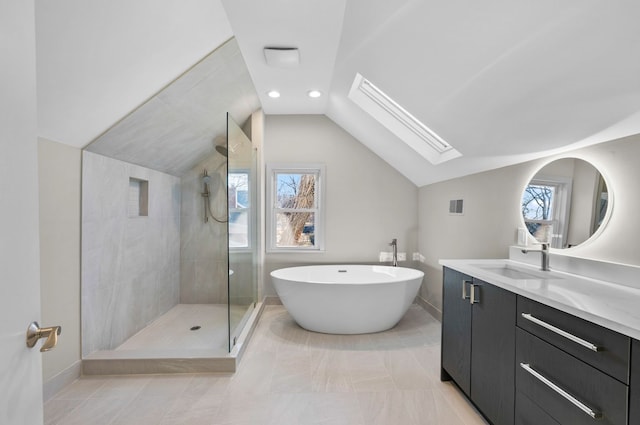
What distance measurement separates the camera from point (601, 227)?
1799mm

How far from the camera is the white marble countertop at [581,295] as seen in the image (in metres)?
1.12

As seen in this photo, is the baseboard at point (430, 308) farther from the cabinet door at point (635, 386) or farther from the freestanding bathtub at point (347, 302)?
the cabinet door at point (635, 386)

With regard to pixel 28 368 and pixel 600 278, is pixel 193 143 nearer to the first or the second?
pixel 28 368

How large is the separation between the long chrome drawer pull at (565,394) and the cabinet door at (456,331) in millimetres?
541

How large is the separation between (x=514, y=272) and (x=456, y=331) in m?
0.56

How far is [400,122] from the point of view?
3.36 metres

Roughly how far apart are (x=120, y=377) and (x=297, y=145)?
3.11 m

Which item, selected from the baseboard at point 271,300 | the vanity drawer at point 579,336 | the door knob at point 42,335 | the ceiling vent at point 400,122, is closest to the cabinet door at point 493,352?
the vanity drawer at point 579,336

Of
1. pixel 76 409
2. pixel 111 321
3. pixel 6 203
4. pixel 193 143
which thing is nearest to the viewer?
pixel 6 203

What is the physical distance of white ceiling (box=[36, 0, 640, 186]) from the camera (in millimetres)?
1404

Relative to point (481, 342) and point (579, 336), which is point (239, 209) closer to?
point (481, 342)

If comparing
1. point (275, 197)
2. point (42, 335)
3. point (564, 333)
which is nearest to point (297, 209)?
point (275, 197)

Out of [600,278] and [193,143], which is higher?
[193,143]

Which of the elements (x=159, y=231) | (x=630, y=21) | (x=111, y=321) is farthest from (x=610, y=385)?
(x=159, y=231)
